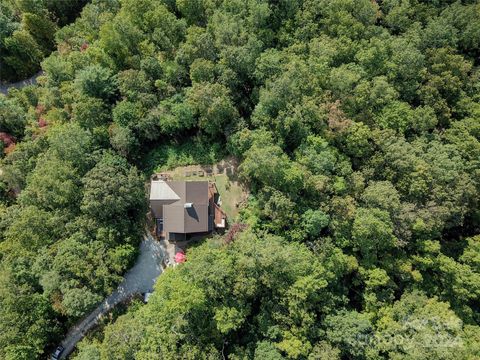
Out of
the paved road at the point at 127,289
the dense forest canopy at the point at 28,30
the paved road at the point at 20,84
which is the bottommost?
the paved road at the point at 127,289

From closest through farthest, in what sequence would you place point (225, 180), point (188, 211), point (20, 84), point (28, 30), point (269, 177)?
point (269, 177)
point (188, 211)
point (225, 180)
point (28, 30)
point (20, 84)

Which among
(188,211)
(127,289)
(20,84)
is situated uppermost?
(20,84)

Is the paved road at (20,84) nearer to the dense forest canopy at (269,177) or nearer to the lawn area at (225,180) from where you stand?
the dense forest canopy at (269,177)

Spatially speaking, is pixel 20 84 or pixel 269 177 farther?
pixel 20 84

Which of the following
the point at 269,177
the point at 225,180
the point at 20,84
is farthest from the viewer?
the point at 20,84

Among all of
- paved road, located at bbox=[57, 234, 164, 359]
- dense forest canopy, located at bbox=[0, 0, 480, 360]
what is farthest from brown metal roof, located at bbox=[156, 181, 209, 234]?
paved road, located at bbox=[57, 234, 164, 359]

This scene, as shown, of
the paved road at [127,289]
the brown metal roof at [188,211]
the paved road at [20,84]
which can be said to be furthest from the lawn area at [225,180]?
the paved road at [20,84]

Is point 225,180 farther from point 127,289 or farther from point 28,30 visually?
point 28,30

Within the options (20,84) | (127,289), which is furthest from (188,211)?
(20,84)

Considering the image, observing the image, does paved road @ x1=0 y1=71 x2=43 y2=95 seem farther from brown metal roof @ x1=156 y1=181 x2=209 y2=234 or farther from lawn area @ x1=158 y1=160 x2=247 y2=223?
brown metal roof @ x1=156 y1=181 x2=209 y2=234
